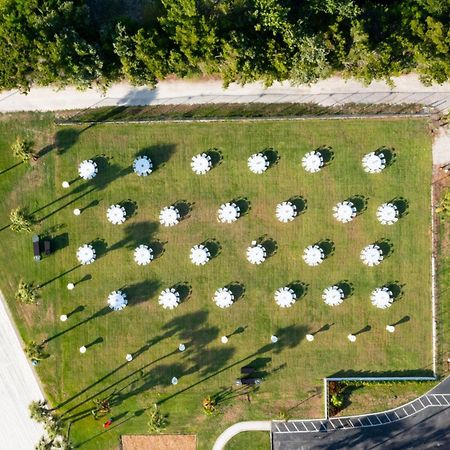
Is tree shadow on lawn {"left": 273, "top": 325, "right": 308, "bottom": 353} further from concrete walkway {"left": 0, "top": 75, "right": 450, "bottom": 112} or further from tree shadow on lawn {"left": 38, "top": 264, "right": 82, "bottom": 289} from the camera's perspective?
concrete walkway {"left": 0, "top": 75, "right": 450, "bottom": 112}

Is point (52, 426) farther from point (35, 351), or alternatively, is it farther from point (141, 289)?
point (141, 289)

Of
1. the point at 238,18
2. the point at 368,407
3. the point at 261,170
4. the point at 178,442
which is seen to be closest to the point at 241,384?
the point at 178,442

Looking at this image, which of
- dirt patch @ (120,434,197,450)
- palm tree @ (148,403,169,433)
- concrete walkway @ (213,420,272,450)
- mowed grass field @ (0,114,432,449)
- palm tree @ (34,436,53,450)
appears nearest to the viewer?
palm tree @ (34,436,53,450)

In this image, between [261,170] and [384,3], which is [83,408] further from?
[384,3]

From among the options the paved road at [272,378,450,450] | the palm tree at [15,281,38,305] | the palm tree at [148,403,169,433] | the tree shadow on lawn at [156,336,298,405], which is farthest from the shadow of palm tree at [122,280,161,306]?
the paved road at [272,378,450,450]

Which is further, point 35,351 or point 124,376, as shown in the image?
point 124,376

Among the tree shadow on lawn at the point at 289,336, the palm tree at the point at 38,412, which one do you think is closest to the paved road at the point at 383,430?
the tree shadow on lawn at the point at 289,336

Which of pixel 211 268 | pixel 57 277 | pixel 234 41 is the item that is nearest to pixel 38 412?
pixel 57 277
